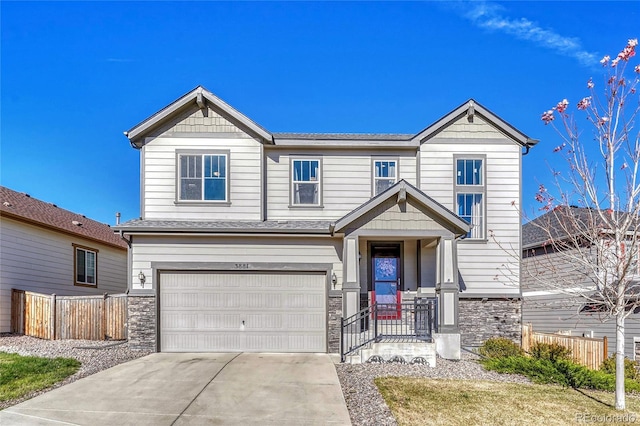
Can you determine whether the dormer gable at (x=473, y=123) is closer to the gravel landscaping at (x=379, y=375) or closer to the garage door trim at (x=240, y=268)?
the garage door trim at (x=240, y=268)

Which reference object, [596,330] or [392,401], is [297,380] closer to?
[392,401]

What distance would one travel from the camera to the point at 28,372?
10125mm

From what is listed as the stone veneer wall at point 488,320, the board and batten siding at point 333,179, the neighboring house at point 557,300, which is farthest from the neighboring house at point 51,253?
the neighboring house at point 557,300

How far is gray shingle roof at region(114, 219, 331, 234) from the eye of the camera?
13.6 meters

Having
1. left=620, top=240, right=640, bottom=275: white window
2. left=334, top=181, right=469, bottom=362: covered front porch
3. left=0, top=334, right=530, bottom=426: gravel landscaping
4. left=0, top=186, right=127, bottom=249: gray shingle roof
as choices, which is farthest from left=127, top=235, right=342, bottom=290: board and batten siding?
left=620, top=240, right=640, bottom=275: white window

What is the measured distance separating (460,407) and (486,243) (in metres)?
7.66

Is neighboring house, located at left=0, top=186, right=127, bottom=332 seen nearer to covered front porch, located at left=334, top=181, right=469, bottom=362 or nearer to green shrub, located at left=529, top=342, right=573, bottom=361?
covered front porch, located at left=334, top=181, right=469, bottom=362

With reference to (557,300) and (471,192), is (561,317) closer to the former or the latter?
(557,300)

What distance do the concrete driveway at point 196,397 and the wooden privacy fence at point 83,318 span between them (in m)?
3.91

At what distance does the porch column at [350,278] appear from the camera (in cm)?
1299

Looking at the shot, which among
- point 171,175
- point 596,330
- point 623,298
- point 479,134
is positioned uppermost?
point 479,134

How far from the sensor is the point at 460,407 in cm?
809

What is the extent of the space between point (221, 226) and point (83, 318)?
533 cm

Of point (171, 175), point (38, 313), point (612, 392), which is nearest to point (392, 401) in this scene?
point (612, 392)
